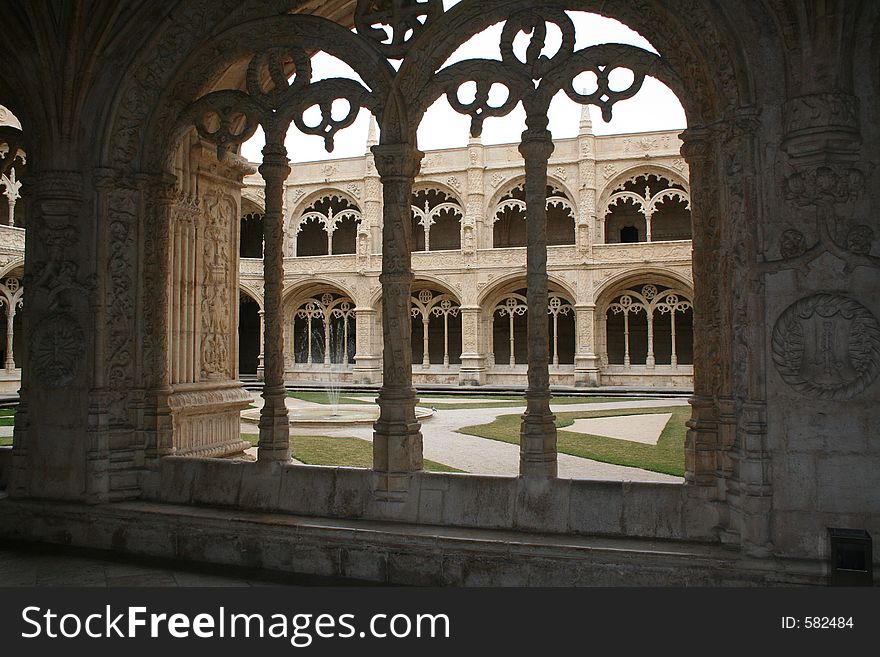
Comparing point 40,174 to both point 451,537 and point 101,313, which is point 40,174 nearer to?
point 101,313

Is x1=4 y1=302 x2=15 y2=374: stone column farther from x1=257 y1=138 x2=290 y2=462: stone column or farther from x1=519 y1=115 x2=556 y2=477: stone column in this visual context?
x1=519 y1=115 x2=556 y2=477: stone column

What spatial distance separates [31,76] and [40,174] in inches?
24.6

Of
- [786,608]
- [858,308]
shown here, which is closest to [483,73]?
[858,308]

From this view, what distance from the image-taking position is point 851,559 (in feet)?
8.99

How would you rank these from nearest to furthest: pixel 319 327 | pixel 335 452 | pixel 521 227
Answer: pixel 335 452
pixel 319 327
pixel 521 227

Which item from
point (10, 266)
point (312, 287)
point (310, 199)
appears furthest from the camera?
point (312, 287)

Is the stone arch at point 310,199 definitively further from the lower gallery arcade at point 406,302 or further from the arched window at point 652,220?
the lower gallery arcade at point 406,302

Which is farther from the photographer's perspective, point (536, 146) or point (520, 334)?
point (520, 334)

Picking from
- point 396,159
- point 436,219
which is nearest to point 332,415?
point 396,159

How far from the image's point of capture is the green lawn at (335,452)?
6684 mm

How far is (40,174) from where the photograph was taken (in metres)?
4.30

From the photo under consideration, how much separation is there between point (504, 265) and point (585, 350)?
3.74m

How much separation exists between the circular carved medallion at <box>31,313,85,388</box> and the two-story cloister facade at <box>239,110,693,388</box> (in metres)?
16.7

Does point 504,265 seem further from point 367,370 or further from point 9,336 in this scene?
point 9,336
